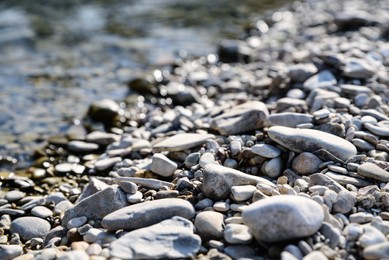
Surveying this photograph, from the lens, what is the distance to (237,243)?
2225 mm

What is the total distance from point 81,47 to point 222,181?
19.8ft

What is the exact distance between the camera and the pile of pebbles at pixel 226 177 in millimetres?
2162

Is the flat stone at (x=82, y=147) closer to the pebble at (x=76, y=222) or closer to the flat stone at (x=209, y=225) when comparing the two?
the pebble at (x=76, y=222)

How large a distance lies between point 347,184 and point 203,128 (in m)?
1.77

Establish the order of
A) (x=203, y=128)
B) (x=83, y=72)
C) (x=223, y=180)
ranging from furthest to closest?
(x=83, y=72), (x=203, y=128), (x=223, y=180)

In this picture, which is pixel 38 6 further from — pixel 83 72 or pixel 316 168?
pixel 316 168

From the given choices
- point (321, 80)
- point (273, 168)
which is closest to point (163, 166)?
point (273, 168)

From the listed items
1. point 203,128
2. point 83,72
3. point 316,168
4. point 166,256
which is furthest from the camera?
point 83,72

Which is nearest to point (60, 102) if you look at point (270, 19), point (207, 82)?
point (207, 82)

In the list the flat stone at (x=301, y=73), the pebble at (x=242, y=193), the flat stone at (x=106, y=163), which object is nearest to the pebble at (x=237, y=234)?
the pebble at (x=242, y=193)

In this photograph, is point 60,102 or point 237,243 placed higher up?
point 237,243

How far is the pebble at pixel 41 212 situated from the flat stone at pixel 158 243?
1321 millimetres

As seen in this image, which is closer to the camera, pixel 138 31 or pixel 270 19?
pixel 138 31

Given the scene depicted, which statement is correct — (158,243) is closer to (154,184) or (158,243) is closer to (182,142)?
(154,184)
